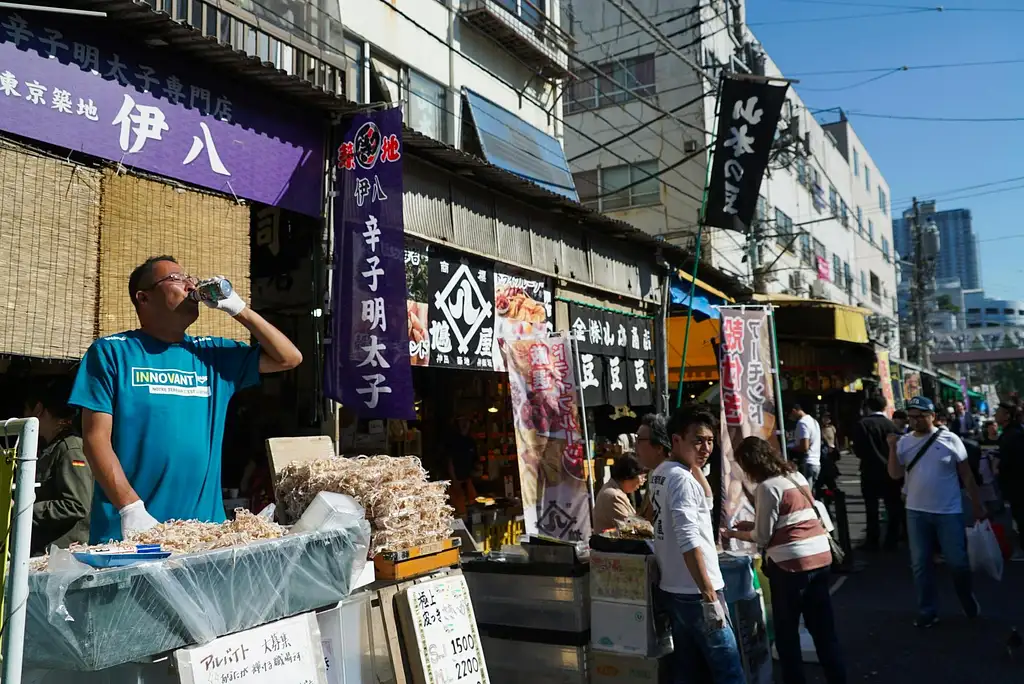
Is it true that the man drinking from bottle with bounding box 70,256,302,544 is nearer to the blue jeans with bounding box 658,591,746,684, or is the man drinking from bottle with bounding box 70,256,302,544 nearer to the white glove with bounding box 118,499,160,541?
the white glove with bounding box 118,499,160,541

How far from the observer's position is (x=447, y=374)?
1229 centimetres

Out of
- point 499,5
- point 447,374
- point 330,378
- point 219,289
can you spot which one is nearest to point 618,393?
point 447,374

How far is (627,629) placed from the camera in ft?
17.3

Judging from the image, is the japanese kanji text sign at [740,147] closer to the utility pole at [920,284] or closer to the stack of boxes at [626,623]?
the stack of boxes at [626,623]

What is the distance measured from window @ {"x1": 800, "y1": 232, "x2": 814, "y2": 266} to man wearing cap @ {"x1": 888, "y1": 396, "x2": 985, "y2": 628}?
80.9 ft

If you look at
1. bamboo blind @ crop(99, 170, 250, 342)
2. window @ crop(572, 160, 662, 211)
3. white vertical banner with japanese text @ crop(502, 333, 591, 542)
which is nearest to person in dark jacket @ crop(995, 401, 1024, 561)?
white vertical banner with japanese text @ crop(502, 333, 591, 542)

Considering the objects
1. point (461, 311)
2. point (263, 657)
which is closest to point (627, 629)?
point (263, 657)

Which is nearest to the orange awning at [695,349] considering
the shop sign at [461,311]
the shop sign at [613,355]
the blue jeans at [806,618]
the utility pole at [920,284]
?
the shop sign at [613,355]

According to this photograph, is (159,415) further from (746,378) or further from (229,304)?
(746,378)

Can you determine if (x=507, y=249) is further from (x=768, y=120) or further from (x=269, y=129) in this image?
(x=768, y=120)

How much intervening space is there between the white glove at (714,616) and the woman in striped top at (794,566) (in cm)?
128

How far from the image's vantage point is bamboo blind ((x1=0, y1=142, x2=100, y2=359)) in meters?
5.37

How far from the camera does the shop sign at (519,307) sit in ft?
33.7

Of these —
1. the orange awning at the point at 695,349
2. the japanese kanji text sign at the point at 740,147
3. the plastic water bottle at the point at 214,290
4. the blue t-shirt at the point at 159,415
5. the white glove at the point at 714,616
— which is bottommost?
the white glove at the point at 714,616
